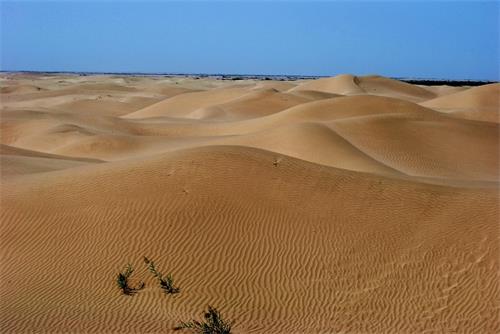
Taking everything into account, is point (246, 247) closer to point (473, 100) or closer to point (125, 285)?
point (125, 285)

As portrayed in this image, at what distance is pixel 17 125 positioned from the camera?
1113 inches

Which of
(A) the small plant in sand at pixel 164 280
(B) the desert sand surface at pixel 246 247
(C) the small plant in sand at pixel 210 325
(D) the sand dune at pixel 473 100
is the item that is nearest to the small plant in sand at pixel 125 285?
(B) the desert sand surface at pixel 246 247

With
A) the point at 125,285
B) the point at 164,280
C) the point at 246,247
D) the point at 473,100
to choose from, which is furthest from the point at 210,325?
the point at 473,100

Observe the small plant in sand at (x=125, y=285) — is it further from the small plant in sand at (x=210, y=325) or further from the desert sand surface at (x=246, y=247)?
Result: the small plant in sand at (x=210, y=325)

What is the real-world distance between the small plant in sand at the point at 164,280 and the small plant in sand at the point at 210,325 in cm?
95

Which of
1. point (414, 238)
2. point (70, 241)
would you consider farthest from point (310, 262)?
point (70, 241)

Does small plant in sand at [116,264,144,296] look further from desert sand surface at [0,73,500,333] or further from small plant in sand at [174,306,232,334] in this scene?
small plant in sand at [174,306,232,334]

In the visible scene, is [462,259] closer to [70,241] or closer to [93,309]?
[93,309]

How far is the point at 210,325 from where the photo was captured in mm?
6777

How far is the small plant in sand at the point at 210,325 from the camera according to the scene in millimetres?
6673

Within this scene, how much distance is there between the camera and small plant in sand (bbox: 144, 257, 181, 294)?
8.00 m

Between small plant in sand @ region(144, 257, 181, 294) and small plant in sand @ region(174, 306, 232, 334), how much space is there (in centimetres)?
95

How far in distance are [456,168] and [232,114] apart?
20.1m

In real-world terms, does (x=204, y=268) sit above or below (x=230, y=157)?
below
